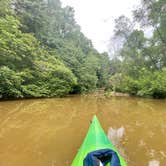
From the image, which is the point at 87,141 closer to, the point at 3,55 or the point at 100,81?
the point at 3,55

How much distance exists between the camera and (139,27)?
1794 centimetres

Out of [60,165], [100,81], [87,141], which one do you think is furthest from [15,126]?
[100,81]

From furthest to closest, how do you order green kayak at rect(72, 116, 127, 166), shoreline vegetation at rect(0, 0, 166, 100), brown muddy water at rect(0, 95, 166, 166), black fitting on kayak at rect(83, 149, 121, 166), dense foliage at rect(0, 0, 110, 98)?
shoreline vegetation at rect(0, 0, 166, 100) → dense foliage at rect(0, 0, 110, 98) → brown muddy water at rect(0, 95, 166, 166) → green kayak at rect(72, 116, 127, 166) → black fitting on kayak at rect(83, 149, 121, 166)

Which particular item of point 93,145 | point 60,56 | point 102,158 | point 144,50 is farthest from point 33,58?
point 102,158

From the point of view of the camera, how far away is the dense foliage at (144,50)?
16.2 m

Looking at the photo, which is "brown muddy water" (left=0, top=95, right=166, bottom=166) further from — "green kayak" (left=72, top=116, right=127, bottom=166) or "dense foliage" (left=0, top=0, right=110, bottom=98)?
"dense foliage" (left=0, top=0, right=110, bottom=98)

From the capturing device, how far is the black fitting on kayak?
7.88 feet

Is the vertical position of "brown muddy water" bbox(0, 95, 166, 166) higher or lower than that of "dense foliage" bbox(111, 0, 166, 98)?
lower

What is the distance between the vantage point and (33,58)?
14.0m

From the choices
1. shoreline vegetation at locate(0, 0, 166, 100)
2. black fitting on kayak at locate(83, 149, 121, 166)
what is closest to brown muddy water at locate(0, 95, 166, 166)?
black fitting on kayak at locate(83, 149, 121, 166)

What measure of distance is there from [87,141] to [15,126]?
11.8 feet

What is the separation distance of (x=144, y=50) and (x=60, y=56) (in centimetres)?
878

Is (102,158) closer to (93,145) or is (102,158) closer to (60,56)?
(93,145)

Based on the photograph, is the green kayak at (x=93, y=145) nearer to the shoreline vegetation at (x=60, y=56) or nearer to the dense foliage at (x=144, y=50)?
the shoreline vegetation at (x=60, y=56)
